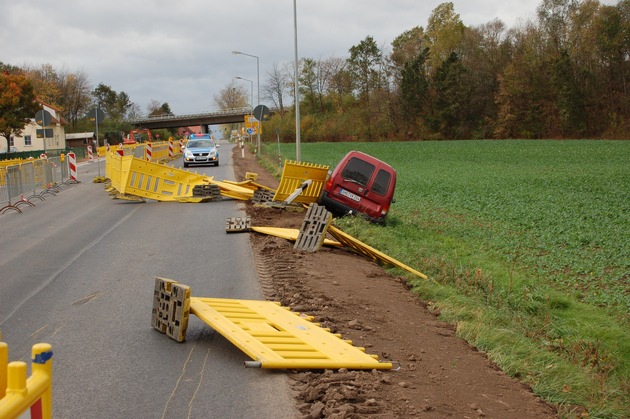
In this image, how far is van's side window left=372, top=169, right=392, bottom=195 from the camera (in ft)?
56.9

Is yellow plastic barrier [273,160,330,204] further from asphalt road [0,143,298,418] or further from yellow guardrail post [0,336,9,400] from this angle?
yellow guardrail post [0,336,9,400]

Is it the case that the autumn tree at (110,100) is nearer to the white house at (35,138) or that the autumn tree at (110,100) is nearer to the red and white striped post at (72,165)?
the white house at (35,138)

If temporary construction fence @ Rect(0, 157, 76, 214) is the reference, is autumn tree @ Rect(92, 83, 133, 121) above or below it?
above

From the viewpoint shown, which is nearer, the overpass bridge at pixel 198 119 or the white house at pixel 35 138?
the white house at pixel 35 138

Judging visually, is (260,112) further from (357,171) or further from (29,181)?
(357,171)

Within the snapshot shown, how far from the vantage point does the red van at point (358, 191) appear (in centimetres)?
1728

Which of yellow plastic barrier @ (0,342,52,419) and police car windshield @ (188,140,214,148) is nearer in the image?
yellow plastic barrier @ (0,342,52,419)

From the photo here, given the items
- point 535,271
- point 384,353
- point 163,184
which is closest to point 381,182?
point 535,271

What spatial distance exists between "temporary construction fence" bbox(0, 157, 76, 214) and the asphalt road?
2996mm

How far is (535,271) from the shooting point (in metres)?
13.1

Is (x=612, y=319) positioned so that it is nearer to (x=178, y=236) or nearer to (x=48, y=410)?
(x=178, y=236)

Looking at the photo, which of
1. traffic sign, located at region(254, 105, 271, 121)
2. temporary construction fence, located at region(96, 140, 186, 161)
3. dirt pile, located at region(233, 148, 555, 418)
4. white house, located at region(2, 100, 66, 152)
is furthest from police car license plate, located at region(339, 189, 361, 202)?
white house, located at region(2, 100, 66, 152)

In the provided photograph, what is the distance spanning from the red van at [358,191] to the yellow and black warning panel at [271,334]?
960 cm

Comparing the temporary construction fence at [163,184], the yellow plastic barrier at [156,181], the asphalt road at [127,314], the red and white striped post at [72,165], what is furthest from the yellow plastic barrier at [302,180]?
the red and white striped post at [72,165]
